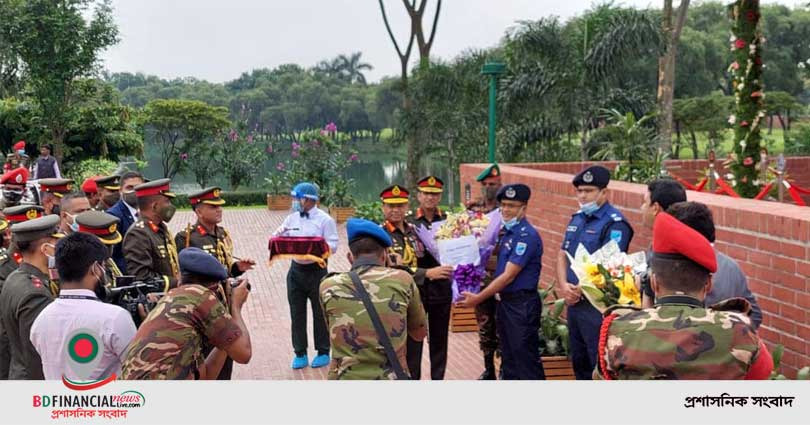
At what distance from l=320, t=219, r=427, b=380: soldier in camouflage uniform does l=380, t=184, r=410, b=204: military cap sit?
221cm

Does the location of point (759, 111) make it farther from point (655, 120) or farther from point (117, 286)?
point (655, 120)

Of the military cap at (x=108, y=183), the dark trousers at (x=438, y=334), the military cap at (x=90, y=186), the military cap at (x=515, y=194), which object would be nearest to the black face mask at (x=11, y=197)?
the military cap at (x=90, y=186)

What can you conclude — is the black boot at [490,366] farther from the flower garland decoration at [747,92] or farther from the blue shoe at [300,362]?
the flower garland decoration at [747,92]

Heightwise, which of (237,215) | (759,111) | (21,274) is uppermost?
(759,111)

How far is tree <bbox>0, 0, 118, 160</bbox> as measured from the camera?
21062mm

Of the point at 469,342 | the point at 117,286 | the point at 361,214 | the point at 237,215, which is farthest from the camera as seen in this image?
the point at 237,215

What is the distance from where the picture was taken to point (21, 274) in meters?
4.20

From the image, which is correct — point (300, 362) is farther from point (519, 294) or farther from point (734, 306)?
point (734, 306)

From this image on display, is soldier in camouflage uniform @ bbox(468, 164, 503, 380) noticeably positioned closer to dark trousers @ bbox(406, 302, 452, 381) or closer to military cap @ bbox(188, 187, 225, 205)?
dark trousers @ bbox(406, 302, 452, 381)

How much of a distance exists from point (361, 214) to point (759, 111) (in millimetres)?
8843

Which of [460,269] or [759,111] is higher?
[759,111]

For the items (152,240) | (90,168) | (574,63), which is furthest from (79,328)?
(90,168)

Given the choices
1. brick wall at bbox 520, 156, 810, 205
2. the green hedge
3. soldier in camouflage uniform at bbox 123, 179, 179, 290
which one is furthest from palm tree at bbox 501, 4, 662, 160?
soldier in camouflage uniform at bbox 123, 179, 179, 290
